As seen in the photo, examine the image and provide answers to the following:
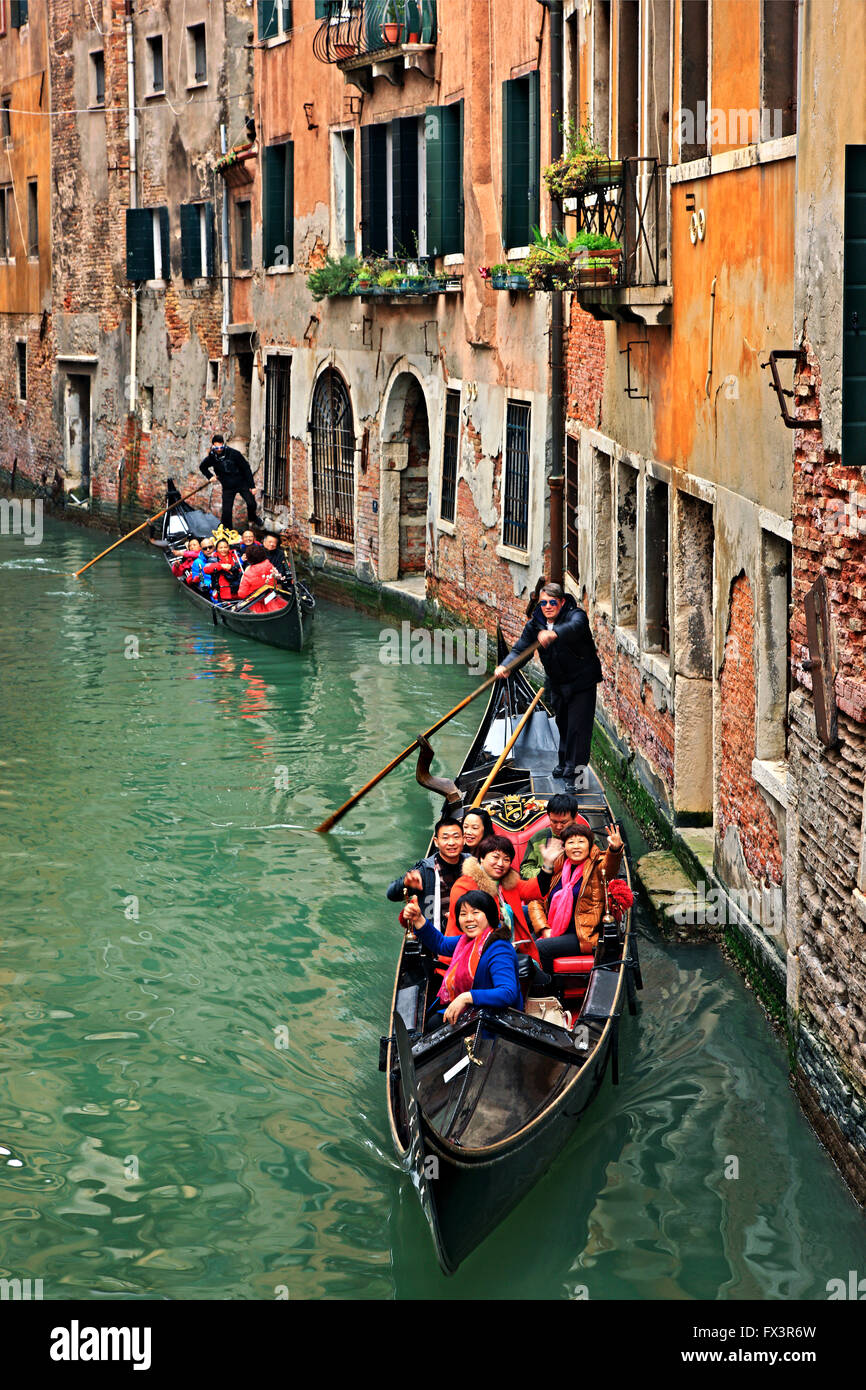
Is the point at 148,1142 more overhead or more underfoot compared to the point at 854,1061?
more underfoot

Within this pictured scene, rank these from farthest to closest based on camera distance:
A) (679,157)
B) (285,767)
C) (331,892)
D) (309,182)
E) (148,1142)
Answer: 1. (309,182)
2. (285,767)
3. (331,892)
4. (679,157)
5. (148,1142)

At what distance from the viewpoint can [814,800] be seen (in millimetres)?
5898

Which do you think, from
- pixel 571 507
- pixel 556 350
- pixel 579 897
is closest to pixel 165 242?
pixel 556 350

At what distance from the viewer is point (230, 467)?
20.0 m

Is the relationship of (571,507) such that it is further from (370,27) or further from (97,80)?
(97,80)

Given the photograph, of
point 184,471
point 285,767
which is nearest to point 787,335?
point 285,767

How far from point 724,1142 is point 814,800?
1.23m

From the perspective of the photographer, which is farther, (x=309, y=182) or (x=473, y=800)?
(x=309, y=182)

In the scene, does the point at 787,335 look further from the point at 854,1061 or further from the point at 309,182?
the point at 309,182

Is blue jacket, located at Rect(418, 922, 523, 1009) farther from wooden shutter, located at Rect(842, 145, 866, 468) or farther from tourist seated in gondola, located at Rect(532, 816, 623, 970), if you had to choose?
wooden shutter, located at Rect(842, 145, 866, 468)

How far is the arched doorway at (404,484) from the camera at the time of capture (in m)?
17.0

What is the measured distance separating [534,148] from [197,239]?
32.4ft

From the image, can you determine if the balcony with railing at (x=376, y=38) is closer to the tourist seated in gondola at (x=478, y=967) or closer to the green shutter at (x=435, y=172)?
the green shutter at (x=435, y=172)

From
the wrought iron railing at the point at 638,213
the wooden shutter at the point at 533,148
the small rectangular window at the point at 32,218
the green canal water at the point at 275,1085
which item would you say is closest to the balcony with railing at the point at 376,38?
the wooden shutter at the point at 533,148
